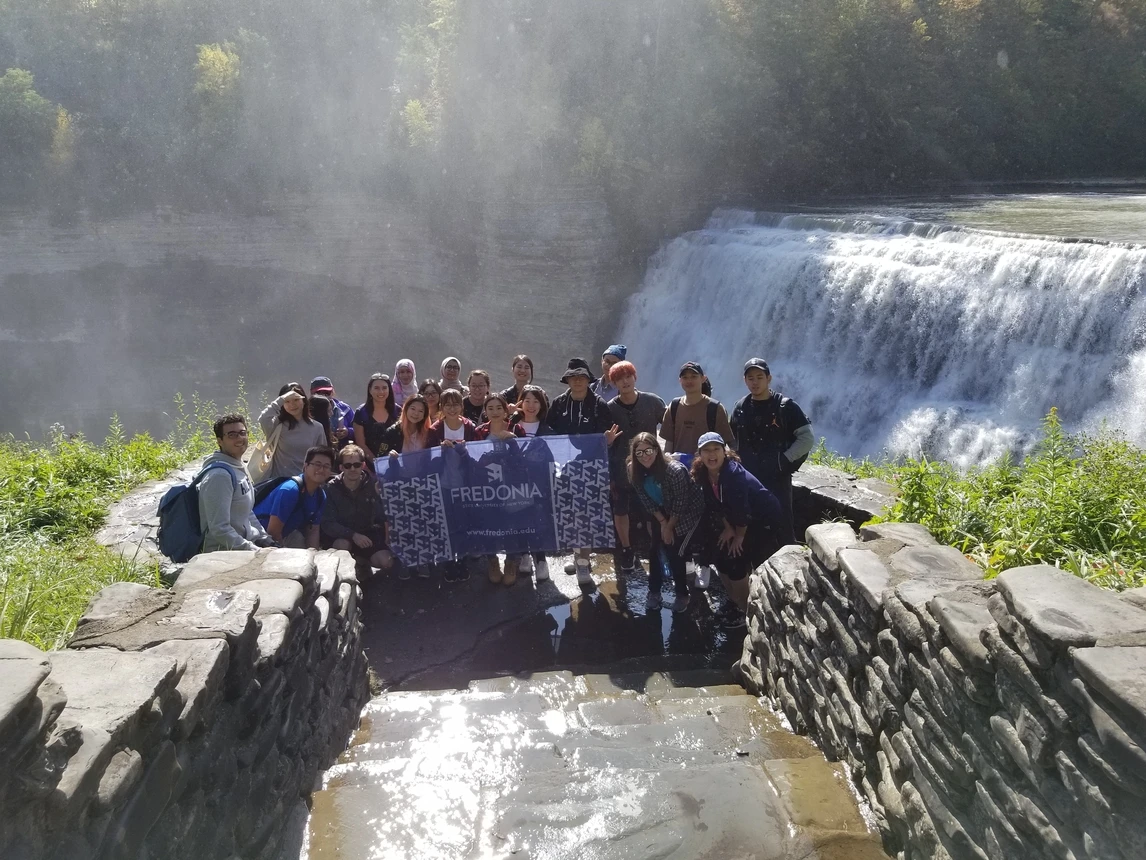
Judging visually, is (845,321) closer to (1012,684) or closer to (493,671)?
(493,671)

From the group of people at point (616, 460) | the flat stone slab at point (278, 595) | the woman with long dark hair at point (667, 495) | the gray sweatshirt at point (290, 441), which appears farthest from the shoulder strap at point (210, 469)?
the woman with long dark hair at point (667, 495)

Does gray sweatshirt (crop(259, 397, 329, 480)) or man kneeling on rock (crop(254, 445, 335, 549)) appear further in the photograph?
gray sweatshirt (crop(259, 397, 329, 480))

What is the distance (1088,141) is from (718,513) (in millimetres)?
27636

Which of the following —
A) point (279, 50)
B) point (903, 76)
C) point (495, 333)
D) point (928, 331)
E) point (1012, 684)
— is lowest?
point (495, 333)

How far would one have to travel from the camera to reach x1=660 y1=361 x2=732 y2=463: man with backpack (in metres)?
5.93

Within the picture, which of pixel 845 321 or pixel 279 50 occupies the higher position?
pixel 279 50

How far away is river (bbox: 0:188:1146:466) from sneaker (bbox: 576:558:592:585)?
7.00 meters

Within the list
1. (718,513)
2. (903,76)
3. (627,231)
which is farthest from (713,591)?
(903,76)

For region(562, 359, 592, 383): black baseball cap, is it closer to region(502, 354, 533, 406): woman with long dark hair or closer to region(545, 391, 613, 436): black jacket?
region(545, 391, 613, 436): black jacket

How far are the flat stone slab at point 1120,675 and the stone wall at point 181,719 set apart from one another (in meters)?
2.25

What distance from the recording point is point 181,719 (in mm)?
2340

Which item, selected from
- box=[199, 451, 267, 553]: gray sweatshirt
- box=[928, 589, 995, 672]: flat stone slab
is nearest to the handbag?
box=[199, 451, 267, 553]: gray sweatshirt

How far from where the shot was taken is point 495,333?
23797mm

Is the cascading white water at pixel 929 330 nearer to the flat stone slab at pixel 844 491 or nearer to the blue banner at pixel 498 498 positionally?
the flat stone slab at pixel 844 491
